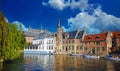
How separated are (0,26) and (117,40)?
52.8m

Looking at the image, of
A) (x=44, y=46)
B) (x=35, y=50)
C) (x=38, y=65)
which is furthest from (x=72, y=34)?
(x=38, y=65)

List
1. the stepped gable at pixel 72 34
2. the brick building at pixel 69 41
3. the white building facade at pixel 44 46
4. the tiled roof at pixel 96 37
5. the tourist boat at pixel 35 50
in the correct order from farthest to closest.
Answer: the white building facade at pixel 44 46, the tourist boat at pixel 35 50, the stepped gable at pixel 72 34, the brick building at pixel 69 41, the tiled roof at pixel 96 37

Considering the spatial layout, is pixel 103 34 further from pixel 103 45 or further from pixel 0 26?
pixel 0 26

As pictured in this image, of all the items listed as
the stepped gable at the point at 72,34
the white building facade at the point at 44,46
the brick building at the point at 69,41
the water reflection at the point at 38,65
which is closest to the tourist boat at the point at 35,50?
the white building facade at the point at 44,46

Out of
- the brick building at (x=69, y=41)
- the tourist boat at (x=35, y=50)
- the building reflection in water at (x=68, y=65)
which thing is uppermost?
the brick building at (x=69, y=41)

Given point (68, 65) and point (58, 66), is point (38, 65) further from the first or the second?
point (68, 65)

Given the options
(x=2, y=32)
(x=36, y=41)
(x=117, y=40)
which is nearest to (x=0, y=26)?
(x=2, y=32)

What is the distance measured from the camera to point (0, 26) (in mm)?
39656

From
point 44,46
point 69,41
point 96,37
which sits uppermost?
point 96,37

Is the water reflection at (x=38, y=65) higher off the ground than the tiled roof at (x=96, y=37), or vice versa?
the tiled roof at (x=96, y=37)

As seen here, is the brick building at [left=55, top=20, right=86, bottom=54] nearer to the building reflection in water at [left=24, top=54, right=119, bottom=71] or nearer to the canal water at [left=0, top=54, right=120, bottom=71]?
the building reflection in water at [left=24, top=54, right=119, bottom=71]

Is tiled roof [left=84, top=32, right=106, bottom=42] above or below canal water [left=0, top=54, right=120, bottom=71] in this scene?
above

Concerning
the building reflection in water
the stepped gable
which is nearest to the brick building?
the stepped gable

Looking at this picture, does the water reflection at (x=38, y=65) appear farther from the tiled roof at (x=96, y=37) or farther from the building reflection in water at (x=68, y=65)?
the tiled roof at (x=96, y=37)
